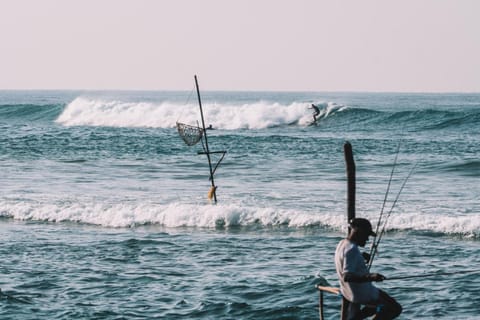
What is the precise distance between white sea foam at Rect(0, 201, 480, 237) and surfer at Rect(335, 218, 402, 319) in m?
11.2

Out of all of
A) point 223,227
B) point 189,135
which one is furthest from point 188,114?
point 223,227

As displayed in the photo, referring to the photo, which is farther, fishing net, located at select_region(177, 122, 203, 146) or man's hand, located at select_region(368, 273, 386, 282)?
fishing net, located at select_region(177, 122, 203, 146)

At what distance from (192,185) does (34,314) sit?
17195mm

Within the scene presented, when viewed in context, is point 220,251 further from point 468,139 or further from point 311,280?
Result: point 468,139

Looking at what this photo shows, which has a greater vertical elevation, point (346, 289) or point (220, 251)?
point (346, 289)

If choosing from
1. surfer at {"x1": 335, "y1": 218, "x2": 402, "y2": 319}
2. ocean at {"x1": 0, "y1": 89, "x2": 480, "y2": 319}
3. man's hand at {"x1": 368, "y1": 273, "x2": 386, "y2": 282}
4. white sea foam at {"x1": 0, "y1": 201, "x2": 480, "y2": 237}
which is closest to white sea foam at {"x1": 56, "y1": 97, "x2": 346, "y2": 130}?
ocean at {"x1": 0, "y1": 89, "x2": 480, "y2": 319}

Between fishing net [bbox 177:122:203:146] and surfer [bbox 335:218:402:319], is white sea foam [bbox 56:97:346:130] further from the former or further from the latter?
surfer [bbox 335:218:402:319]

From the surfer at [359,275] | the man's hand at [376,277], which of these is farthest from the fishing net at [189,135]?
the man's hand at [376,277]

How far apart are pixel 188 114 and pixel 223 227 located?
5232 cm

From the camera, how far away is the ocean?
1426 cm

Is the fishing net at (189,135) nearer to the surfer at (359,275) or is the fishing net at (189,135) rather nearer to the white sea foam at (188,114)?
the surfer at (359,275)

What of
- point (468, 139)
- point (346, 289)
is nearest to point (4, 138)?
point (468, 139)

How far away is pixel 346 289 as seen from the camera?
9.95 m

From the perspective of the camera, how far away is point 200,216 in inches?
913
